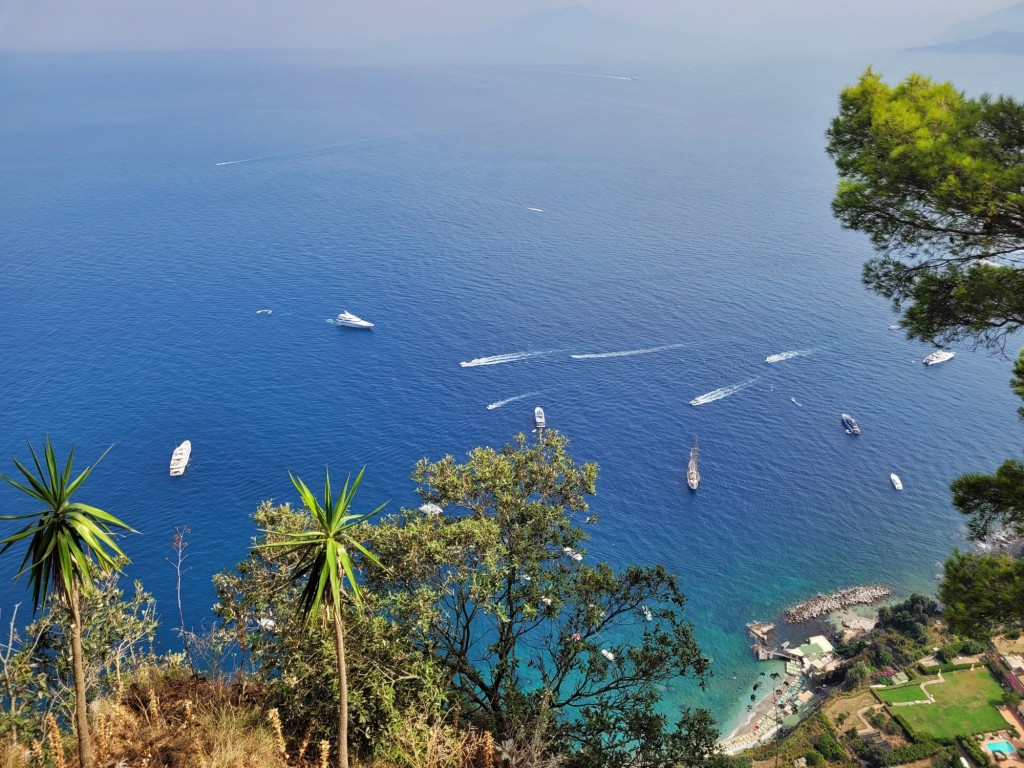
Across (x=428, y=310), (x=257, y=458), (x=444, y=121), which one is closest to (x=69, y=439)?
(x=257, y=458)

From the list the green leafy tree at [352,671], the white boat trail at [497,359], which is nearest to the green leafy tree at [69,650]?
the green leafy tree at [352,671]

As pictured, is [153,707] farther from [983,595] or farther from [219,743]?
[983,595]

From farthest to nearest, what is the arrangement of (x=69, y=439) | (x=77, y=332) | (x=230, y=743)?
(x=77, y=332) → (x=69, y=439) → (x=230, y=743)

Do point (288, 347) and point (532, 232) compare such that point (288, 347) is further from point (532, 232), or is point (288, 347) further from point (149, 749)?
point (149, 749)

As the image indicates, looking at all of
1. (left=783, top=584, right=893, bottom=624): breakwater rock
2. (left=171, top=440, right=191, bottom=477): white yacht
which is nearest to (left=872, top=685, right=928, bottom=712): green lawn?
(left=783, top=584, right=893, bottom=624): breakwater rock

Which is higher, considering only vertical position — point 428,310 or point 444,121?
point 444,121

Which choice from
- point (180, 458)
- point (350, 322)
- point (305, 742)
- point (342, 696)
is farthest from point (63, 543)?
Result: point (350, 322)

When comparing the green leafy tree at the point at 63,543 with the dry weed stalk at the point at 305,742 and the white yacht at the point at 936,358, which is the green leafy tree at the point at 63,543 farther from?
the white yacht at the point at 936,358
